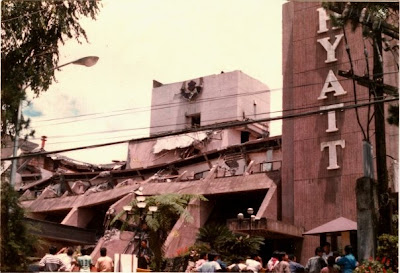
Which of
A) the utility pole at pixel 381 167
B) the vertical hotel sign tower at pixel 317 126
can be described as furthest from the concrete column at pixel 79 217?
the utility pole at pixel 381 167

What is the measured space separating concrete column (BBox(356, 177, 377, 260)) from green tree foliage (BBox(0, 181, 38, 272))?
8.07 metres

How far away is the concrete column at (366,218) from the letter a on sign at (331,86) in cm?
1071

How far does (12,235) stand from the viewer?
14.3m

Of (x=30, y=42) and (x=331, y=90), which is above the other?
(x=331, y=90)

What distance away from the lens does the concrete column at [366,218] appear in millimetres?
16188

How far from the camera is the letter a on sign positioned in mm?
27016

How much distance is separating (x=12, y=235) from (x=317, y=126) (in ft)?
54.2

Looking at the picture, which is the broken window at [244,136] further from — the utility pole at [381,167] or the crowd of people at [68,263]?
the crowd of people at [68,263]

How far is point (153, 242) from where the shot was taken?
25656mm

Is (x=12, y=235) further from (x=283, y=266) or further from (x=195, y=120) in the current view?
(x=195, y=120)

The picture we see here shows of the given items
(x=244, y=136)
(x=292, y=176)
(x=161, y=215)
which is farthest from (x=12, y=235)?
(x=244, y=136)

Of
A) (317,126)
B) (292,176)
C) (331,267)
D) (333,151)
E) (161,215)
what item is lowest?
(331,267)

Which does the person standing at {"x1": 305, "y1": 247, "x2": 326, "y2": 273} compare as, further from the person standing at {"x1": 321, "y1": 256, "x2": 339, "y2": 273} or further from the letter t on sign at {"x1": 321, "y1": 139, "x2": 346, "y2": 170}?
the letter t on sign at {"x1": 321, "y1": 139, "x2": 346, "y2": 170}

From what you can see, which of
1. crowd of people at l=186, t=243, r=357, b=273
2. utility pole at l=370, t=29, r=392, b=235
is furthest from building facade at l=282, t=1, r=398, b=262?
crowd of people at l=186, t=243, r=357, b=273
